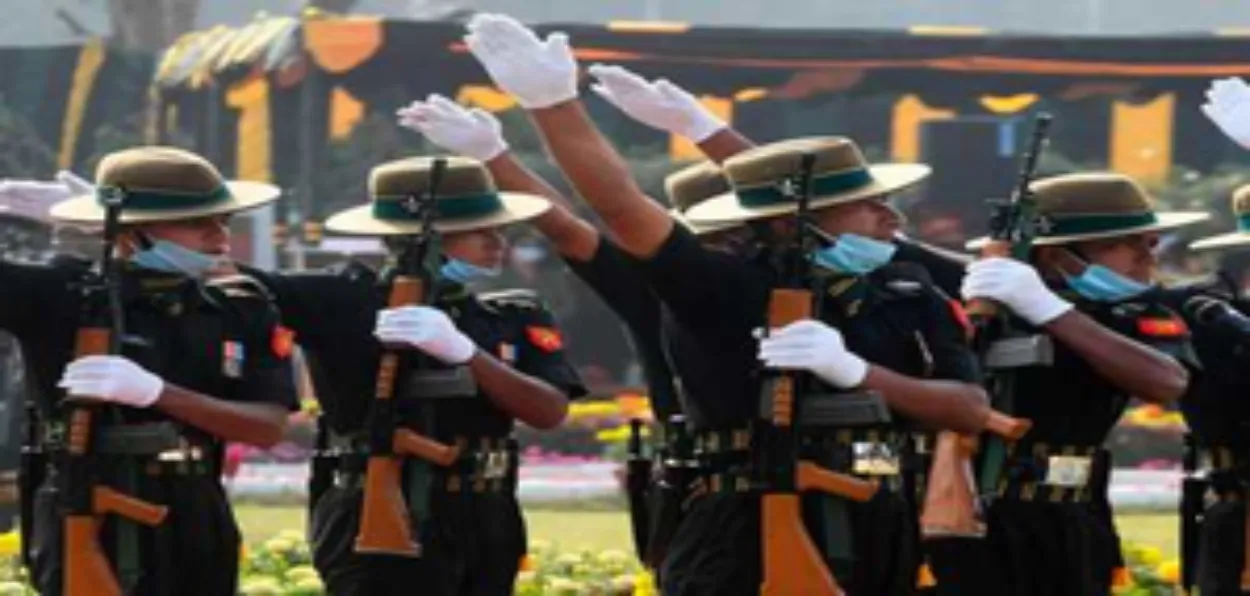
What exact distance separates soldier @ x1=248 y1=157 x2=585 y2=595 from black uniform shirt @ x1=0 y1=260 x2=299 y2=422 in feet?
1.76

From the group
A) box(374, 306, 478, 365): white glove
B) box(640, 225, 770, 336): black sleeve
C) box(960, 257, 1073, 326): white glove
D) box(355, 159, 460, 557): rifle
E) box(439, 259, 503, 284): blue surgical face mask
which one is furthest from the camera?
box(439, 259, 503, 284): blue surgical face mask

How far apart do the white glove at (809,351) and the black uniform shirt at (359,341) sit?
194 centimetres

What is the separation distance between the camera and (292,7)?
35938mm

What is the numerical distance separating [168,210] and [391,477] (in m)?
1.13

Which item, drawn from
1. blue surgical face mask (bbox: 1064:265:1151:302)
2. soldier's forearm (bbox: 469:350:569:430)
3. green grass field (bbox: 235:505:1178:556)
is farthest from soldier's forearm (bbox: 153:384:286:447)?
green grass field (bbox: 235:505:1178:556)

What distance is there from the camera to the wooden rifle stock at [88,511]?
327 inches

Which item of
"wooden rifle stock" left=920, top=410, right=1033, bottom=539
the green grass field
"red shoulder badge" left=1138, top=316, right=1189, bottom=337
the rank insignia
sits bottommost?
the green grass field

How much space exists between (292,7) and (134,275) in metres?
27.4

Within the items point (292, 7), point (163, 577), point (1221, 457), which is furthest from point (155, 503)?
point (292, 7)

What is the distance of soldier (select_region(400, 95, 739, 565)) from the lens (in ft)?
30.5

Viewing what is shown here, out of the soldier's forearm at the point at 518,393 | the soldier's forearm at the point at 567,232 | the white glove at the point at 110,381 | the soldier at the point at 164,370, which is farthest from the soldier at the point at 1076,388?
the white glove at the point at 110,381

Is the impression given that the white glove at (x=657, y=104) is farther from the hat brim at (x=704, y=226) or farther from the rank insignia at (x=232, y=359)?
the rank insignia at (x=232, y=359)

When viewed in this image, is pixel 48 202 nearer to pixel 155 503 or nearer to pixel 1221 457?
pixel 155 503

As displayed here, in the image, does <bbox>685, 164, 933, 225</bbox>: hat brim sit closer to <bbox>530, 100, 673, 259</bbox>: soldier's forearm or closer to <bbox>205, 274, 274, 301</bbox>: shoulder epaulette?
<bbox>530, 100, 673, 259</bbox>: soldier's forearm
